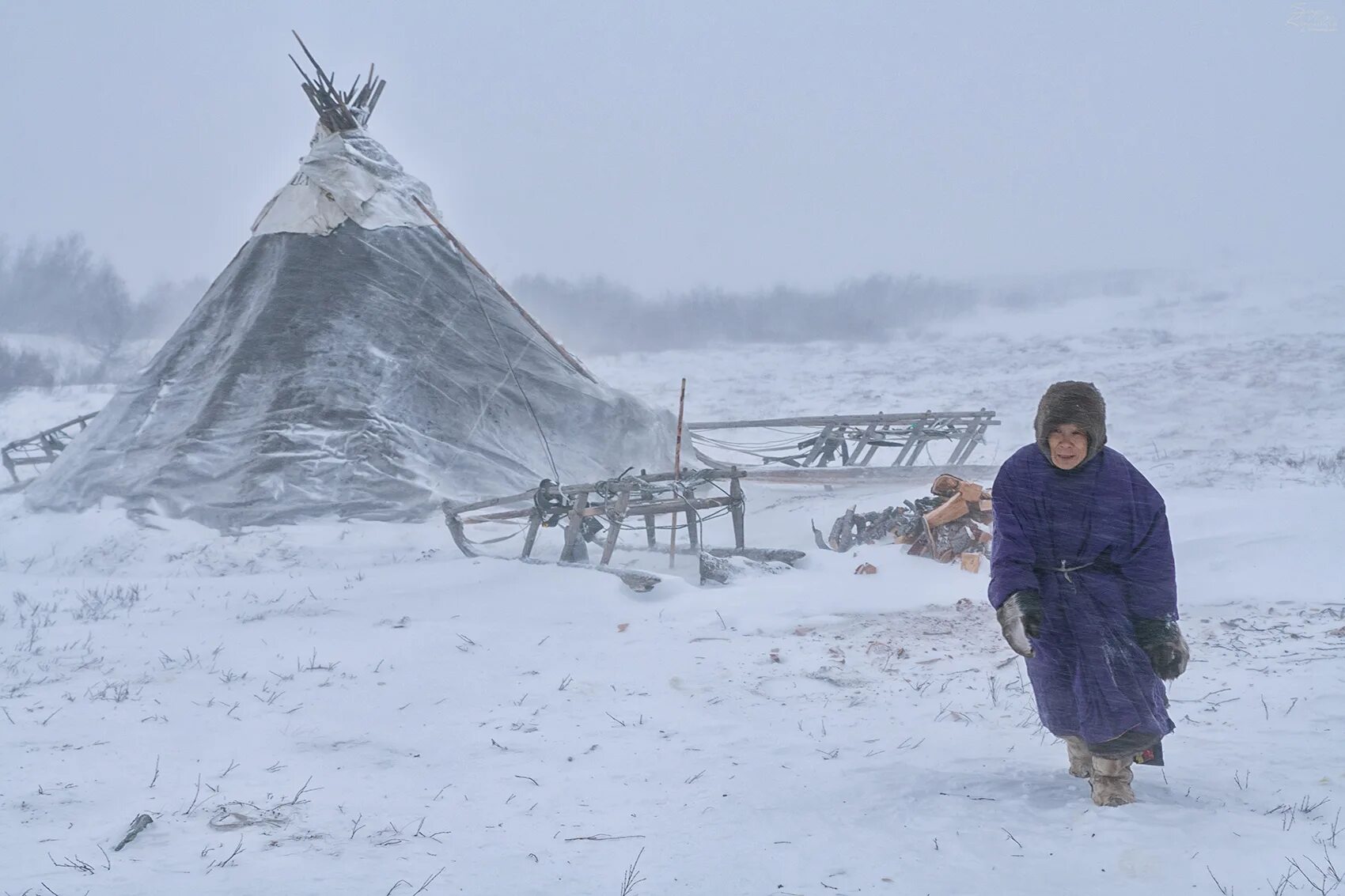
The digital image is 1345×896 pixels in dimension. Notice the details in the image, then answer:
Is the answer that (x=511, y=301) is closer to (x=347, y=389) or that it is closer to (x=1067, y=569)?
(x=347, y=389)

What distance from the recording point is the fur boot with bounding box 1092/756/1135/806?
9.80 feet

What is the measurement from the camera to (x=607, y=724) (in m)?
4.48

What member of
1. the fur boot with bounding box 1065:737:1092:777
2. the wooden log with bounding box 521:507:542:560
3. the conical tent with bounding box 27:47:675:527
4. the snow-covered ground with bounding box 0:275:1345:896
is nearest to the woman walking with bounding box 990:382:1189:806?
the fur boot with bounding box 1065:737:1092:777

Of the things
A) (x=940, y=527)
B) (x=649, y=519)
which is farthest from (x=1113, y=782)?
(x=649, y=519)

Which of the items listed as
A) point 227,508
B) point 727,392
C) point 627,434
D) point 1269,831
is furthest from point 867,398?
point 1269,831

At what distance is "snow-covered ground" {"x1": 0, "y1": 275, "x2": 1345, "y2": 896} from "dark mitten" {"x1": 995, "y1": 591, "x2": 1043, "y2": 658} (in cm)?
62

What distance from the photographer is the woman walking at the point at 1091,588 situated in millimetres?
2926

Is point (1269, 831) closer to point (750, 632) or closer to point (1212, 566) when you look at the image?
point (750, 632)

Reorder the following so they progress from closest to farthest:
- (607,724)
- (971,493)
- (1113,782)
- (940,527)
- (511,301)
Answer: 1. (1113,782)
2. (607,724)
3. (940,527)
4. (971,493)
5. (511,301)

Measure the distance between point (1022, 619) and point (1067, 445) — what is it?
0.61m

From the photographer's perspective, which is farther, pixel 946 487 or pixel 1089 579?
pixel 946 487

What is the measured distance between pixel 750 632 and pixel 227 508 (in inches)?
265

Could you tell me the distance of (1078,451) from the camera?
297cm

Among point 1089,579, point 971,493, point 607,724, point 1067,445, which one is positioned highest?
point 1067,445
